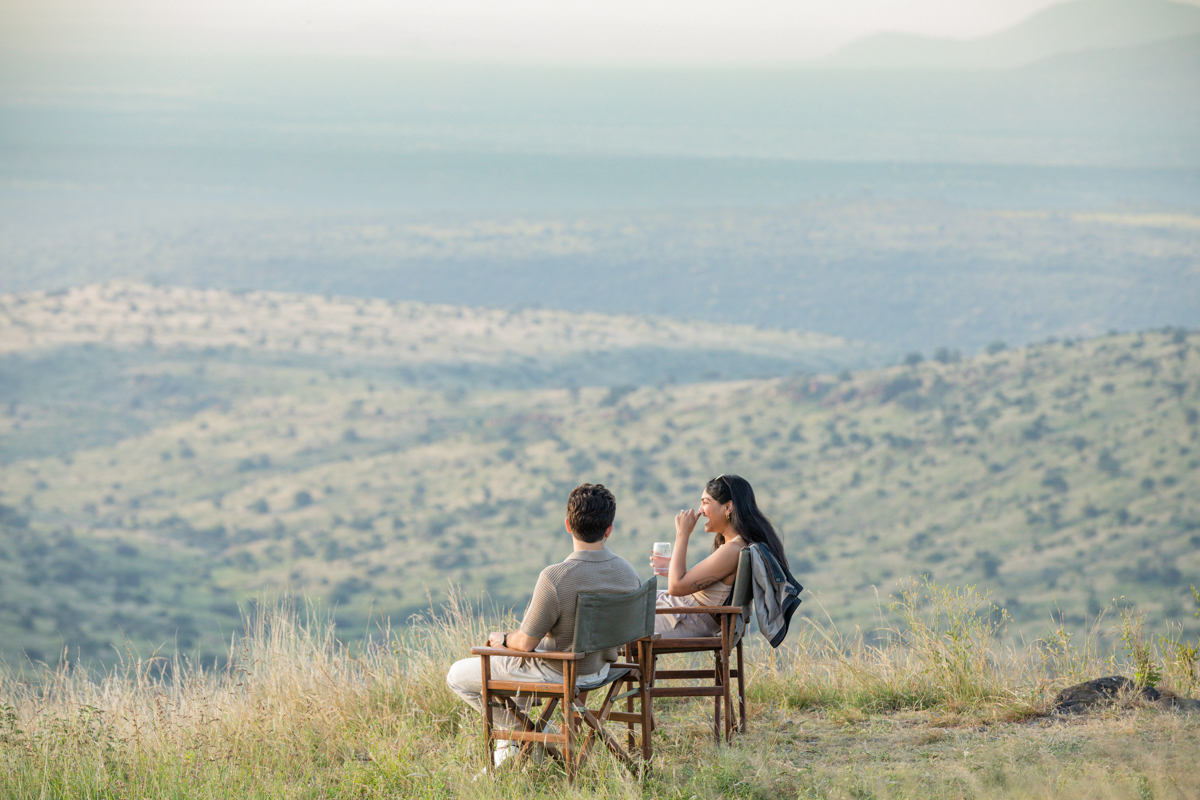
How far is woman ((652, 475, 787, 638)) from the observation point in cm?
512

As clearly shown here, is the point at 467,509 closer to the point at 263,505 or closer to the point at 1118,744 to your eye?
the point at 263,505

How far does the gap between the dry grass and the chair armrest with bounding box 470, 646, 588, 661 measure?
1.59ft

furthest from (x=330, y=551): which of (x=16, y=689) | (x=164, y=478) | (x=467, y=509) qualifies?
(x=16, y=689)

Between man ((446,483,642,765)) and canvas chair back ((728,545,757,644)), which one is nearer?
man ((446,483,642,765))

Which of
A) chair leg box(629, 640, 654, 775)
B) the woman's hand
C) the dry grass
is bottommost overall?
the dry grass

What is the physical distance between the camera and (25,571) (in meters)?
91.6

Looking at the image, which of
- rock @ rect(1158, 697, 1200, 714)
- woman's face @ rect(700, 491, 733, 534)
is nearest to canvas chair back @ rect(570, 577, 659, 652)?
woman's face @ rect(700, 491, 733, 534)

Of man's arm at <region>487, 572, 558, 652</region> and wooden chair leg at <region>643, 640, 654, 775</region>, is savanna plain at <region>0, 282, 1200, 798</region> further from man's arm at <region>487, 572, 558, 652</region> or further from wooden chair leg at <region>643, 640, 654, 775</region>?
man's arm at <region>487, 572, 558, 652</region>

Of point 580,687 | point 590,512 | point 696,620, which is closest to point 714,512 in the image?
point 696,620

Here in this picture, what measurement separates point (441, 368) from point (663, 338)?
44798mm

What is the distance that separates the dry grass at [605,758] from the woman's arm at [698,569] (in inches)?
29.0

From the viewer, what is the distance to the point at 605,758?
464cm

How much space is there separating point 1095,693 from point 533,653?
118 inches

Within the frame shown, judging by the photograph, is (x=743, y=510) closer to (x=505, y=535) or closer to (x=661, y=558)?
(x=661, y=558)
